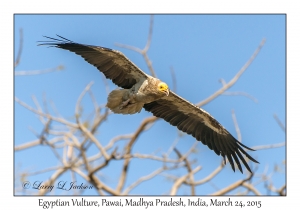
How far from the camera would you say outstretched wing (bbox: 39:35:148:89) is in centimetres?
1075

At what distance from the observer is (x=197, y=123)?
12.6 meters

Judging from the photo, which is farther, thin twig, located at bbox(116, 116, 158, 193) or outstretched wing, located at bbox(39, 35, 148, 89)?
thin twig, located at bbox(116, 116, 158, 193)

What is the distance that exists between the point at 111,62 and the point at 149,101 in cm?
114

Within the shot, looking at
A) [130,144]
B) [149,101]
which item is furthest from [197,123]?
[130,144]

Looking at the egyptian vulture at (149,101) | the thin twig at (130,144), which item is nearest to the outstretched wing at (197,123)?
the egyptian vulture at (149,101)

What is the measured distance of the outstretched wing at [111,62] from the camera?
35.3ft

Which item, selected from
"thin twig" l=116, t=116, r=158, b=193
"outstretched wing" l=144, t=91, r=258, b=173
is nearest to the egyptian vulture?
"outstretched wing" l=144, t=91, r=258, b=173

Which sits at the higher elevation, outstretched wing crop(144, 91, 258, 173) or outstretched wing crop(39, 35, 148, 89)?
outstretched wing crop(39, 35, 148, 89)

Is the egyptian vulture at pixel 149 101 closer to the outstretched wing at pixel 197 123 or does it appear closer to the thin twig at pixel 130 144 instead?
the outstretched wing at pixel 197 123

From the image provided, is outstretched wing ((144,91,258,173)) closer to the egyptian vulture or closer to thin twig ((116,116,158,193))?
the egyptian vulture

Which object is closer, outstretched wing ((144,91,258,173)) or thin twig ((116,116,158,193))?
outstretched wing ((144,91,258,173))

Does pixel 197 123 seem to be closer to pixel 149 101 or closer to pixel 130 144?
pixel 149 101

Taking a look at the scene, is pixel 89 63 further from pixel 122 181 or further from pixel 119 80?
pixel 122 181

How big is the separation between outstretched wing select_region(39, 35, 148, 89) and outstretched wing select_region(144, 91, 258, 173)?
1.17 metres
